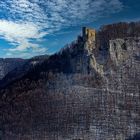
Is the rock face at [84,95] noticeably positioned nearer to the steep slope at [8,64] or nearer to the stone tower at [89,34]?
the stone tower at [89,34]

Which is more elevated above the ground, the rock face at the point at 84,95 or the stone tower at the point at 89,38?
the stone tower at the point at 89,38

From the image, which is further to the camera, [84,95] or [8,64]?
[8,64]

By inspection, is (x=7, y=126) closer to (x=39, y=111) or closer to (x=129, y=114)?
(x=39, y=111)

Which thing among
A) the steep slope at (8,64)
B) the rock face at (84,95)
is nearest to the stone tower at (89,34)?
the rock face at (84,95)

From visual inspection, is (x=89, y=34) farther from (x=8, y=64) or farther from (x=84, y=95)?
(x=8, y=64)

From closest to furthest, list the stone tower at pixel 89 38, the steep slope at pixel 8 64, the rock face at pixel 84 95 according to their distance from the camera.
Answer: the rock face at pixel 84 95 < the stone tower at pixel 89 38 < the steep slope at pixel 8 64

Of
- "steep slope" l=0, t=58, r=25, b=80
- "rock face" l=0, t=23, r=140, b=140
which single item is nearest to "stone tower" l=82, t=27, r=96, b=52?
"rock face" l=0, t=23, r=140, b=140

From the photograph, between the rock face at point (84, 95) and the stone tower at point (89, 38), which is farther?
the stone tower at point (89, 38)

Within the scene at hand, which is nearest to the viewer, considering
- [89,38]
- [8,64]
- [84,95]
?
[84,95]

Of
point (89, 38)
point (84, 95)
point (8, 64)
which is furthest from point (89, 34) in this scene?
point (8, 64)
